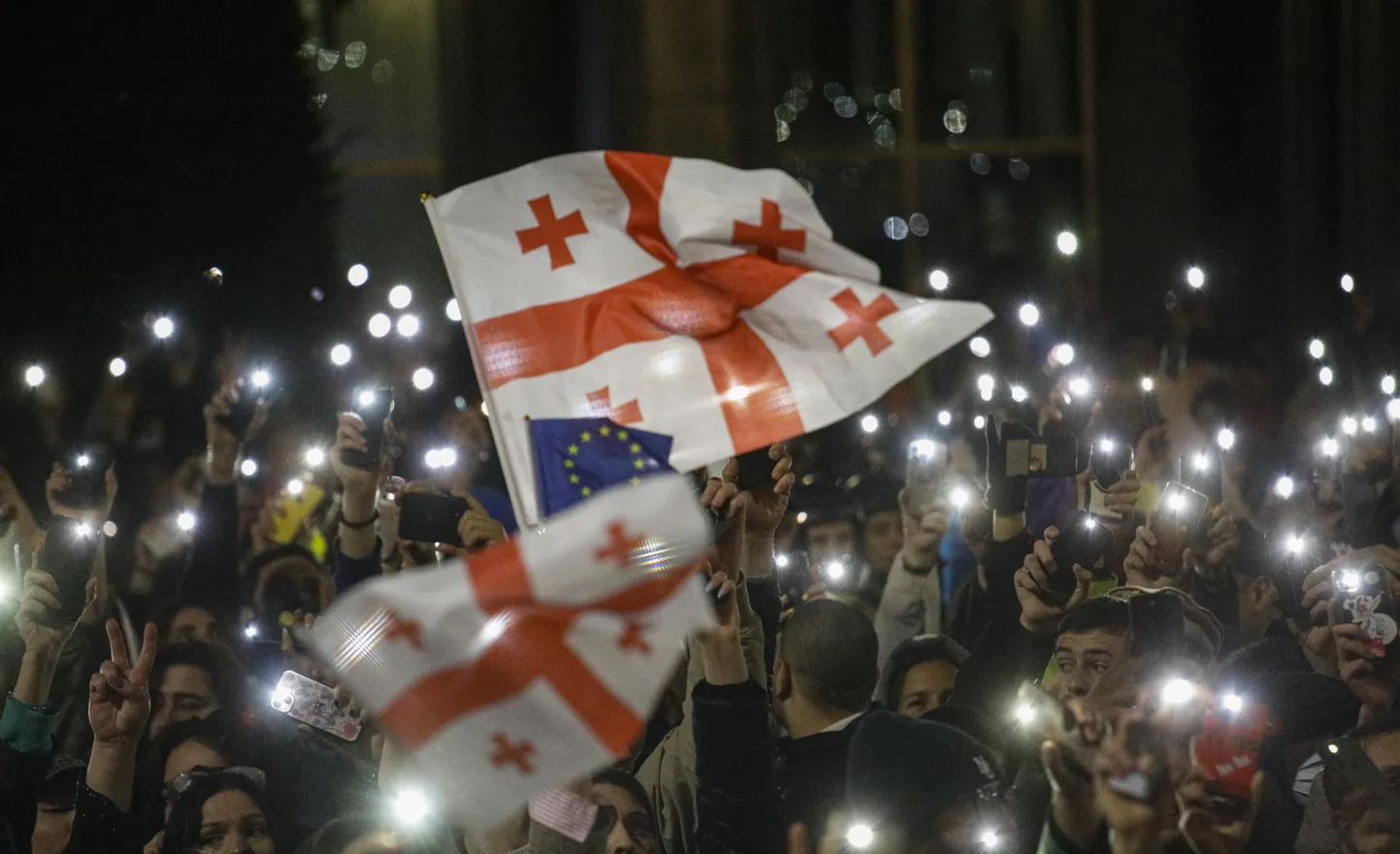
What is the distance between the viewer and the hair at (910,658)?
531cm

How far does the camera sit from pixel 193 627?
5.48 meters

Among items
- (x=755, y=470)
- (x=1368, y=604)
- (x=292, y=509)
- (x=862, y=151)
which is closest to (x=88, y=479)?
(x=292, y=509)

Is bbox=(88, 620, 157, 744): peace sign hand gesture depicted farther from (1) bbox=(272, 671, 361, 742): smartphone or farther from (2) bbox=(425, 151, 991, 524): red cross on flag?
(2) bbox=(425, 151, 991, 524): red cross on flag

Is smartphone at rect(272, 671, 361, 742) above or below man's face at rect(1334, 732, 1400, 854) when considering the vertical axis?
above

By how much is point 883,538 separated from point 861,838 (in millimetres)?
2326

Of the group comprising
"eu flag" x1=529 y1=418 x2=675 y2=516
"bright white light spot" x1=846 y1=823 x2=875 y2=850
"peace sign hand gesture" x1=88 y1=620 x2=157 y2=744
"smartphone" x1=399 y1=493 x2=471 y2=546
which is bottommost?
"bright white light spot" x1=846 y1=823 x2=875 y2=850

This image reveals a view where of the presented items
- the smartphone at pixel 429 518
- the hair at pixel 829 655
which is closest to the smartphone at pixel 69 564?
the smartphone at pixel 429 518

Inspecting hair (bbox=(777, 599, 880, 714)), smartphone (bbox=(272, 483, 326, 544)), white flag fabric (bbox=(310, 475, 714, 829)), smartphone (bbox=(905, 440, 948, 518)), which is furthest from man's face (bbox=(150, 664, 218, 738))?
smartphone (bbox=(905, 440, 948, 518))

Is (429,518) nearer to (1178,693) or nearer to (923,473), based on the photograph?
(1178,693)

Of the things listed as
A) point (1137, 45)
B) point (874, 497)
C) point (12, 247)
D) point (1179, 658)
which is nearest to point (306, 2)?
point (12, 247)

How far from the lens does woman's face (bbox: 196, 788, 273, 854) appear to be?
4758 millimetres

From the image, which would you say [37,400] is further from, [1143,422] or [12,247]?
[12,247]

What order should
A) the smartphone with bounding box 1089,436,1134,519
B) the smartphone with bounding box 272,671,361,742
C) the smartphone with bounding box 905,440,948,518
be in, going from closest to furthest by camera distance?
the smartphone with bounding box 272,671,361,742, the smartphone with bounding box 1089,436,1134,519, the smartphone with bounding box 905,440,948,518

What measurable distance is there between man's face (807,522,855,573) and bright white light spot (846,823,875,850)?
2.01 metres
